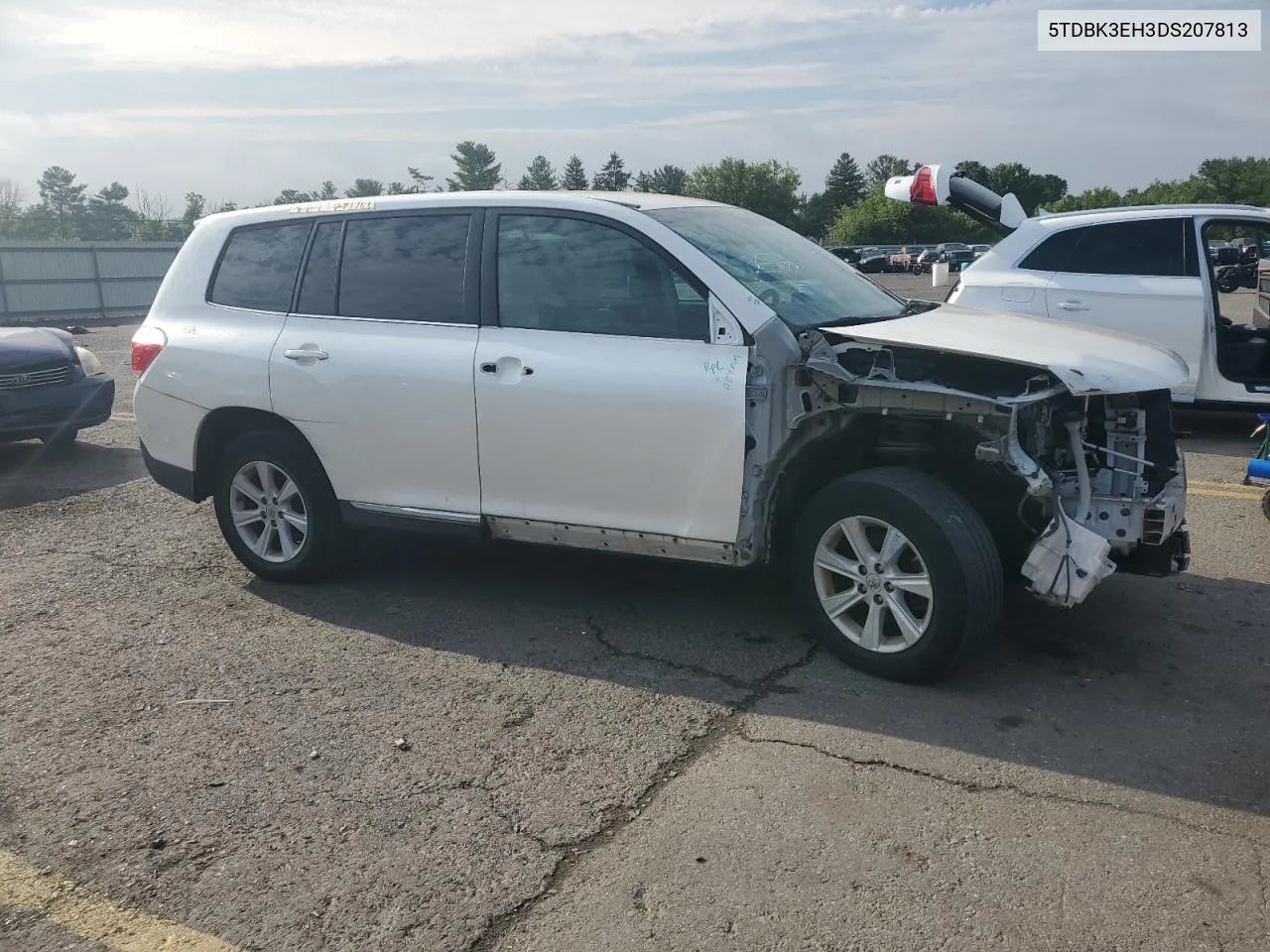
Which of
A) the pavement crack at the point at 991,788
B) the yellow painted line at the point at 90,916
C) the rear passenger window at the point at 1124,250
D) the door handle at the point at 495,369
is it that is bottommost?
the yellow painted line at the point at 90,916

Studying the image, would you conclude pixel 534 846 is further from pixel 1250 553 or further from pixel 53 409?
pixel 53 409

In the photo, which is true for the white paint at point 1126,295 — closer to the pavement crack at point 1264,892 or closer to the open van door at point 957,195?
the open van door at point 957,195

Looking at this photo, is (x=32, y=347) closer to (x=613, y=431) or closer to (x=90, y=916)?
(x=613, y=431)

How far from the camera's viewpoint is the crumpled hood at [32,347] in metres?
8.86

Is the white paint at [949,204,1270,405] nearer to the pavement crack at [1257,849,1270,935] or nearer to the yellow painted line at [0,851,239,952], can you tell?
the pavement crack at [1257,849,1270,935]

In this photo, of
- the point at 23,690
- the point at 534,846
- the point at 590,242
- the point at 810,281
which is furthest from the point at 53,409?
the point at 534,846

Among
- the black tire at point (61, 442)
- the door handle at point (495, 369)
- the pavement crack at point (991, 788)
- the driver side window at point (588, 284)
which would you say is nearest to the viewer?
the pavement crack at point (991, 788)

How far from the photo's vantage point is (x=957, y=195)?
8164mm

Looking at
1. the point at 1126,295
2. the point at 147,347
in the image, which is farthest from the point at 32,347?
the point at 1126,295

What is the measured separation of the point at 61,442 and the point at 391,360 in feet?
19.1

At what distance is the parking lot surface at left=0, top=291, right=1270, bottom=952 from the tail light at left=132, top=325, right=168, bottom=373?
1.16m

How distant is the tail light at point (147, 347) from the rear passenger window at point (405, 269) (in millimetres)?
961

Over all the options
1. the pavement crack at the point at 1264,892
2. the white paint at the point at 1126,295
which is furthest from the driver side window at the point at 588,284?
the white paint at the point at 1126,295

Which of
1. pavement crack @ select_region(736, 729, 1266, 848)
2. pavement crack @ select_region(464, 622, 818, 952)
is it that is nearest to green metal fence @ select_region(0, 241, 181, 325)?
pavement crack @ select_region(464, 622, 818, 952)
